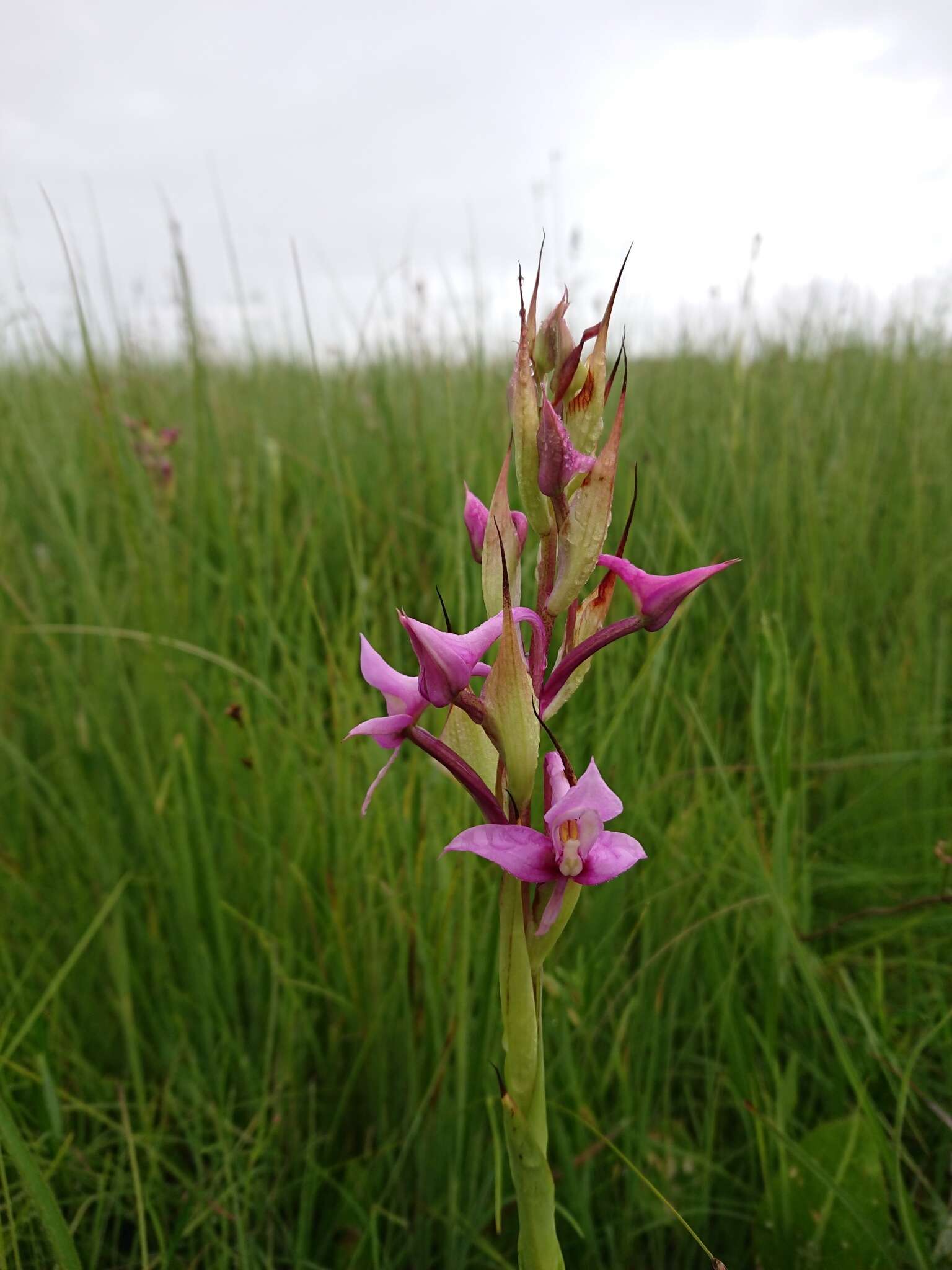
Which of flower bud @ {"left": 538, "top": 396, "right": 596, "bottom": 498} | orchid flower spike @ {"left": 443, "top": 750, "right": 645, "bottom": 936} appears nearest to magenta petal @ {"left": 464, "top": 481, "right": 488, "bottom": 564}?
flower bud @ {"left": 538, "top": 396, "right": 596, "bottom": 498}

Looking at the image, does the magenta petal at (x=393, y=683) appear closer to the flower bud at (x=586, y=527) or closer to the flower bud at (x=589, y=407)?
Answer: the flower bud at (x=586, y=527)

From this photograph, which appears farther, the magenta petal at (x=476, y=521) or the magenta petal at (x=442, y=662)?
the magenta petal at (x=476, y=521)

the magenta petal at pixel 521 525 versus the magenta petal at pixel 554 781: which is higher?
the magenta petal at pixel 521 525

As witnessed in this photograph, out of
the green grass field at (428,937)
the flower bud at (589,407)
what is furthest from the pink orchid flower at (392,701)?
the green grass field at (428,937)

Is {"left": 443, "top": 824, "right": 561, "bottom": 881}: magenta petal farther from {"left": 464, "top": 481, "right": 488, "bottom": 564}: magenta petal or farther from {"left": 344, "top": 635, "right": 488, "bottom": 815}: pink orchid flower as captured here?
{"left": 464, "top": 481, "right": 488, "bottom": 564}: magenta petal

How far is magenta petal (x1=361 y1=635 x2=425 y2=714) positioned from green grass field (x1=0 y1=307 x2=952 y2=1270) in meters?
0.44

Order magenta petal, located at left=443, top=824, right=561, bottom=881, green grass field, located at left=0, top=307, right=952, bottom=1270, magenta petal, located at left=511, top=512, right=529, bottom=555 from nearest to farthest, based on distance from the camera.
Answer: magenta petal, located at left=443, top=824, right=561, bottom=881
magenta petal, located at left=511, top=512, right=529, bottom=555
green grass field, located at left=0, top=307, right=952, bottom=1270

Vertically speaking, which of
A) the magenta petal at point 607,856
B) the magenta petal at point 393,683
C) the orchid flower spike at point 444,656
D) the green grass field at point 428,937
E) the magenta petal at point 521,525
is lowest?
the green grass field at point 428,937

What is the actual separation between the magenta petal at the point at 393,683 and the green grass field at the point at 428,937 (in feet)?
1.45

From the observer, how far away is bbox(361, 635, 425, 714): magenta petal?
0.71m

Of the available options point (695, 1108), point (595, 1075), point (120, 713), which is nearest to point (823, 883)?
point (695, 1108)

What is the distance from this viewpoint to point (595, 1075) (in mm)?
1227

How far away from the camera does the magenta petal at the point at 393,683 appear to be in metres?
0.71

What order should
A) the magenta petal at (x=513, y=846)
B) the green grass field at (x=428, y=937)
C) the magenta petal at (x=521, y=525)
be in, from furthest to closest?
the green grass field at (x=428, y=937) < the magenta petal at (x=521, y=525) < the magenta petal at (x=513, y=846)
